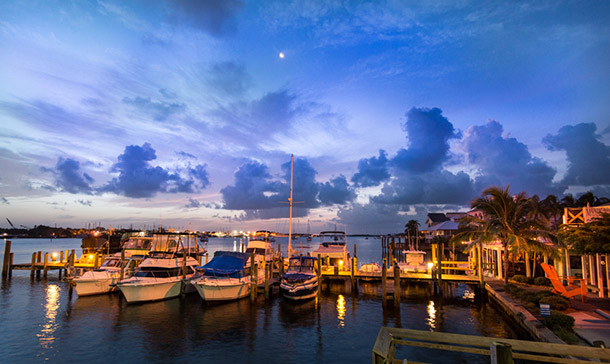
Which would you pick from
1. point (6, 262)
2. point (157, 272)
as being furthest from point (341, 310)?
point (6, 262)

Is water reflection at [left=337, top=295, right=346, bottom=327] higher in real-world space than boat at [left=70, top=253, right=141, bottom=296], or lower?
lower

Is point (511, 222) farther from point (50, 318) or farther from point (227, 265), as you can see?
point (50, 318)

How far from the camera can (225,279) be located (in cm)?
2678

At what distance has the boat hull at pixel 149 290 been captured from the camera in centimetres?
2583

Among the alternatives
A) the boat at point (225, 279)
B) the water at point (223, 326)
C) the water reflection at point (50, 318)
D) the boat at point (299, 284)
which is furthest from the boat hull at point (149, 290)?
the boat at point (299, 284)

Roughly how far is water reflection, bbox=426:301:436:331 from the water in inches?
2.3

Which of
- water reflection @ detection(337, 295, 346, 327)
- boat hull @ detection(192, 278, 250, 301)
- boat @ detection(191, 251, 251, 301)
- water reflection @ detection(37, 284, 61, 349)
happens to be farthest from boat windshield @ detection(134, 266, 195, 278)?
water reflection @ detection(337, 295, 346, 327)

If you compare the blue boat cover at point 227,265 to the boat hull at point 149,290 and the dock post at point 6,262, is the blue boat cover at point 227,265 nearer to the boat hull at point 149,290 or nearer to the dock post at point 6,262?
the boat hull at point 149,290

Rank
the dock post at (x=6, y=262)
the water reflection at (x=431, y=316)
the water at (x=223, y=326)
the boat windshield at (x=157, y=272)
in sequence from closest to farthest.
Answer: the water at (x=223, y=326)
the water reflection at (x=431, y=316)
the boat windshield at (x=157, y=272)
the dock post at (x=6, y=262)

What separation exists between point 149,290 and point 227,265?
5.99 meters

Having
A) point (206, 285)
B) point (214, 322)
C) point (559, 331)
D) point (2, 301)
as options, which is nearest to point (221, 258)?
point (206, 285)

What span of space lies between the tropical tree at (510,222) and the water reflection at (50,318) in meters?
28.4

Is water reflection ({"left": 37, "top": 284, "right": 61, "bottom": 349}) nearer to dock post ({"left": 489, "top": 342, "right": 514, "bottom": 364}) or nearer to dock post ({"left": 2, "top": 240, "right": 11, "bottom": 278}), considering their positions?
dock post ({"left": 2, "top": 240, "right": 11, "bottom": 278})

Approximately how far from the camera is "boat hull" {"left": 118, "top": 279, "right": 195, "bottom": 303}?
25.8m
